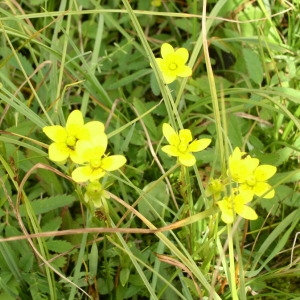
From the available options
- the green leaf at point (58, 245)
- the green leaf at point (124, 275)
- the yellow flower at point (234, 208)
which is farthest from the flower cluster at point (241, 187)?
the green leaf at point (58, 245)

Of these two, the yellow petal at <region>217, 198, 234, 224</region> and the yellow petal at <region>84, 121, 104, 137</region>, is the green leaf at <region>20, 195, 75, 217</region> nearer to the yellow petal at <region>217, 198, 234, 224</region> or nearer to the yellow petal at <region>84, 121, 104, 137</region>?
the yellow petal at <region>84, 121, 104, 137</region>

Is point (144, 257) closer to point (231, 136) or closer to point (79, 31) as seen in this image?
point (231, 136)

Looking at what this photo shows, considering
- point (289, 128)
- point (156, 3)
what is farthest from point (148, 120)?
point (156, 3)

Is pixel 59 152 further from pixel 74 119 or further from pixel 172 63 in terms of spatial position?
pixel 172 63

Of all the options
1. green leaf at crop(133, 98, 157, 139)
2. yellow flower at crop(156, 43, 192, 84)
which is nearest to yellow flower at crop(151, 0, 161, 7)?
green leaf at crop(133, 98, 157, 139)

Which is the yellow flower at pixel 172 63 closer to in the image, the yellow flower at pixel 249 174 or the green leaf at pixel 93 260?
the yellow flower at pixel 249 174

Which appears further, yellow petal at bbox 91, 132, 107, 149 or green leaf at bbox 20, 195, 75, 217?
green leaf at bbox 20, 195, 75, 217

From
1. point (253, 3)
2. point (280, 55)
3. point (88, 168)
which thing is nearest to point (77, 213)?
point (88, 168)
